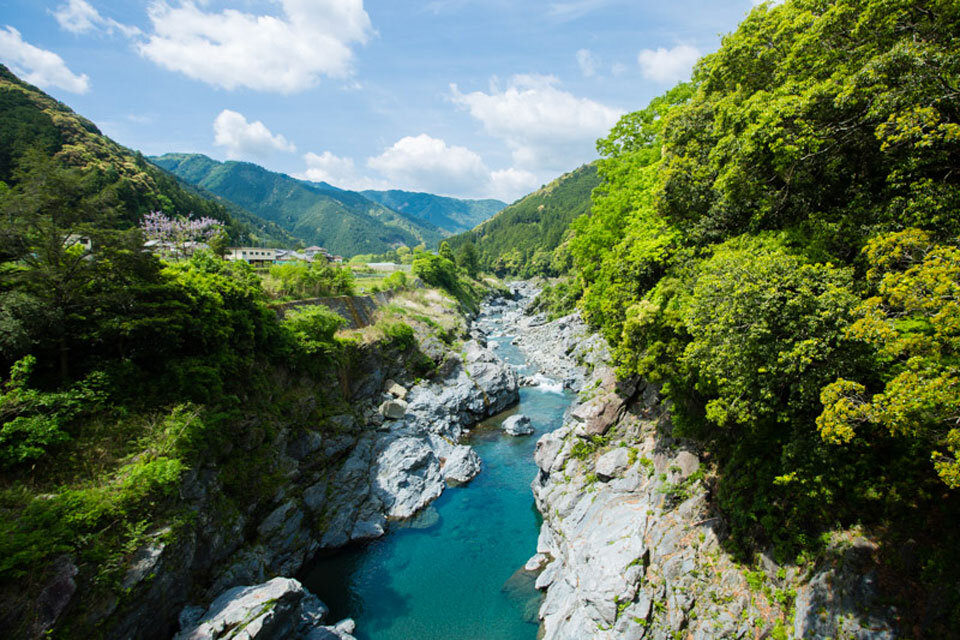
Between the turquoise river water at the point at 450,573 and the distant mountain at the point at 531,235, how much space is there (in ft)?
351

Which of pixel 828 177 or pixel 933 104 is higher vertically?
pixel 933 104

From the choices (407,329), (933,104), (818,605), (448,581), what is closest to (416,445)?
(448,581)

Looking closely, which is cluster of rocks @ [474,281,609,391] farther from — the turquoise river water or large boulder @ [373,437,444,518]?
large boulder @ [373,437,444,518]

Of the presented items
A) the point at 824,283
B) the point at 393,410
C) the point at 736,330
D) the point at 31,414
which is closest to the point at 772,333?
the point at 736,330

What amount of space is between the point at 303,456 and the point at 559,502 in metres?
13.3

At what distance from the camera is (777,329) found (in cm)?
878

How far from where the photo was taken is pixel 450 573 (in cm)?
1777

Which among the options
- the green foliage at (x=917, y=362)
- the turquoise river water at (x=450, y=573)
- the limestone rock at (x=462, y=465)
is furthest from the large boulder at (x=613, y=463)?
the green foliage at (x=917, y=362)

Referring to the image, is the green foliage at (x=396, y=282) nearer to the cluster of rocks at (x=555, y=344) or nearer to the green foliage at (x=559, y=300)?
the cluster of rocks at (x=555, y=344)

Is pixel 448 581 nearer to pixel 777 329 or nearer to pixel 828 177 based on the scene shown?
pixel 777 329

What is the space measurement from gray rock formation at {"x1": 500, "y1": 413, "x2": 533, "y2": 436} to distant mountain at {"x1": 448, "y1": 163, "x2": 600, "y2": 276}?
98.1 metres

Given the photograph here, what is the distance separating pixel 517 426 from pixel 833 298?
23.1 meters

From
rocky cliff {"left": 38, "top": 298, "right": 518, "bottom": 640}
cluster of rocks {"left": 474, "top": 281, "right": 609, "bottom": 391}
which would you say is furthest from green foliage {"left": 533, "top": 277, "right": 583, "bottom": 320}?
rocky cliff {"left": 38, "top": 298, "right": 518, "bottom": 640}

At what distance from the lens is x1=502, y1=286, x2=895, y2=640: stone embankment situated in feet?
28.4
